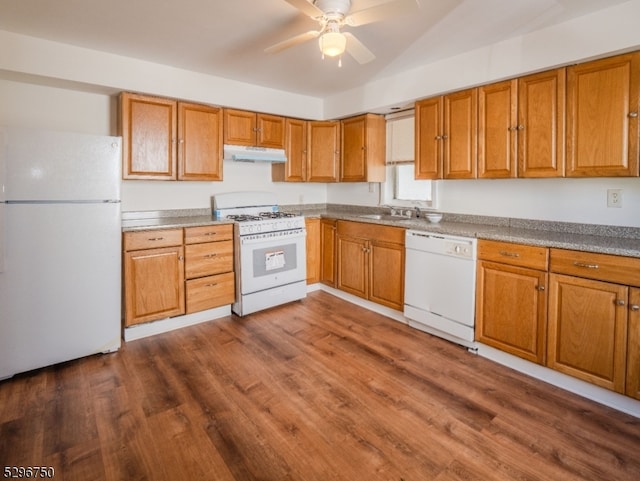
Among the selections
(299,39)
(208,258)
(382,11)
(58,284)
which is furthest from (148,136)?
(382,11)

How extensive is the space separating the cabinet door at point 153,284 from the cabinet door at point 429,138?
2416 millimetres

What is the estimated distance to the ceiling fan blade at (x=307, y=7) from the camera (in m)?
1.78

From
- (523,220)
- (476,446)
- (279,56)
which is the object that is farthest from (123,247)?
(523,220)

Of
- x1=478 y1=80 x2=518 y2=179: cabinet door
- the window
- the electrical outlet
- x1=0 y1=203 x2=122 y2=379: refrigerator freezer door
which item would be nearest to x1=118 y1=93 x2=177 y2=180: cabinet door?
x1=0 y1=203 x2=122 y2=379: refrigerator freezer door

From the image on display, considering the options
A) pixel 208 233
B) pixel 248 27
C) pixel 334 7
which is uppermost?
pixel 248 27

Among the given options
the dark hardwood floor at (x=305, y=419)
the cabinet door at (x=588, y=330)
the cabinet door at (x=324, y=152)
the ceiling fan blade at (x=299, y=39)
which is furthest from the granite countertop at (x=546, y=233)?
the ceiling fan blade at (x=299, y=39)

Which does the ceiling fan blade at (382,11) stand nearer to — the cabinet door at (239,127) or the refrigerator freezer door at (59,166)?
the refrigerator freezer door at (59,166)

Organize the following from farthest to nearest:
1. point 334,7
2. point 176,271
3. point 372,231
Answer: point 372,231, point 176,271, point 334,7

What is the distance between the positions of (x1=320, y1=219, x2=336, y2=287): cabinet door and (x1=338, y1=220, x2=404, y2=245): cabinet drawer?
0.57ft

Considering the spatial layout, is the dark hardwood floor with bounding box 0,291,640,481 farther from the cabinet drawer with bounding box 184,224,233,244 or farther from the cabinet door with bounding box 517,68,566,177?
the cabinet door with bounding box 517,68,566,177

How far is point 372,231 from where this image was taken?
3.76 metres

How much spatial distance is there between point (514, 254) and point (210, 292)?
268cm

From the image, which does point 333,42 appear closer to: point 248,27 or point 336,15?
point 336,15

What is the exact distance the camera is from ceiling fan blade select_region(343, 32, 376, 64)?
7.16 feet
